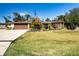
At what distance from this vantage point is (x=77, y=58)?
3795 millimetres

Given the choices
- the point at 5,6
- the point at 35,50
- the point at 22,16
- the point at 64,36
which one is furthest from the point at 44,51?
the point at 5,6

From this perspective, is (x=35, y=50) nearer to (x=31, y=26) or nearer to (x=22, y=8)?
(x=31, y=26)

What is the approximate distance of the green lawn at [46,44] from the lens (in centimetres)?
397

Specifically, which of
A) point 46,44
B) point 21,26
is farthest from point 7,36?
point 46,44

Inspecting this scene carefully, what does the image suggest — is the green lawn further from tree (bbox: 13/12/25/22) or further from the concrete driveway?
tree (bbox: 13/12/25/22)

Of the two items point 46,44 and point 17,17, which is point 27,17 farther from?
point 46,44

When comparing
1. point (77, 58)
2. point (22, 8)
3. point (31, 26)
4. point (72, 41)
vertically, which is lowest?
point (77, 58)

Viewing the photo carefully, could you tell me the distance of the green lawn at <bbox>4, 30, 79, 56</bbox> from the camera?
3.97 m

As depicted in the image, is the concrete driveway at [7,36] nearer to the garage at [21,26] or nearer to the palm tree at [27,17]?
the garage at [21,26]

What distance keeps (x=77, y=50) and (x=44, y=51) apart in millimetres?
628

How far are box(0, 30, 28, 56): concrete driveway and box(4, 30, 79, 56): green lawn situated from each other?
0.08m

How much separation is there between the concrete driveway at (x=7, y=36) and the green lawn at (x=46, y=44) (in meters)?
0.08

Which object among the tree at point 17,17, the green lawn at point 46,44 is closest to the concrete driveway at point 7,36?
the green lawn at point 46,44

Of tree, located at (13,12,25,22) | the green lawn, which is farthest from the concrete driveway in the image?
tree, located at (13,12,25,22)
